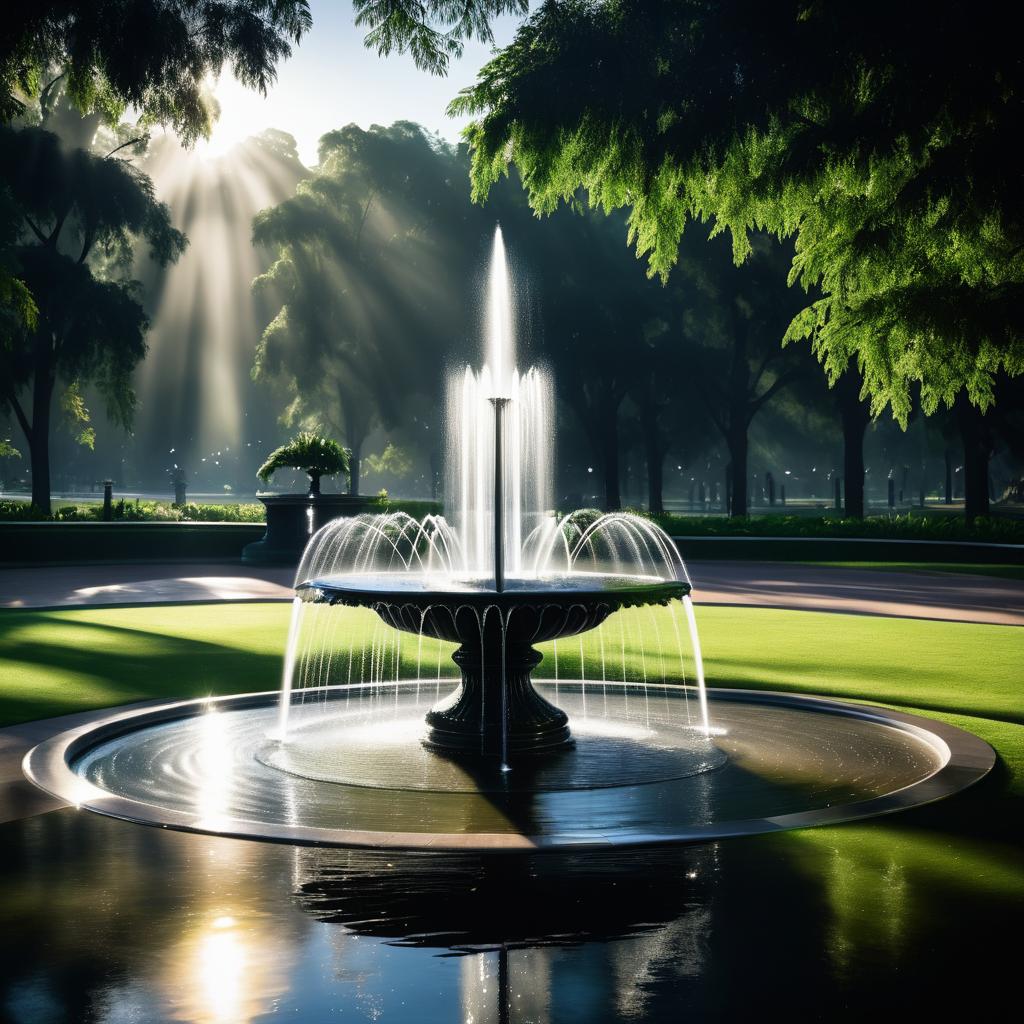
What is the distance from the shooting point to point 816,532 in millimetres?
37531

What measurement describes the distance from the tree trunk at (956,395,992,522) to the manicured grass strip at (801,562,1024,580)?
947 centimetres

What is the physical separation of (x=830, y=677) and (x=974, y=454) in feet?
105

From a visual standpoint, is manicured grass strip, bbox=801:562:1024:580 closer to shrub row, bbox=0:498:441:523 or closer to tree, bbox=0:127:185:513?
shrub row, bbox=0:498:441:523

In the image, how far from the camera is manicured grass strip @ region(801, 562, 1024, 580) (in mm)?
30333

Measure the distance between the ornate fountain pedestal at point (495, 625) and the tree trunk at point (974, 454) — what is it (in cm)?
3440

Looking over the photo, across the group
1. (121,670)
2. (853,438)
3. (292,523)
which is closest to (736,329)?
(853,438)

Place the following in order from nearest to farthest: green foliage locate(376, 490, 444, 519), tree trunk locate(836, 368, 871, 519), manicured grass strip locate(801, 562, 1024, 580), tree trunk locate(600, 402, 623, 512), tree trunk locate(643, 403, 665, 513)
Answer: manicured grass strip locate(801, 562, 1024, 580) → green foliage locate(376, 490, 444, 519) → tree trunk locate(836, 368, 871, 519) → tree trunk locate(600, 402, 623, 512) → tree trunk locate(643, 403, 665, 513)

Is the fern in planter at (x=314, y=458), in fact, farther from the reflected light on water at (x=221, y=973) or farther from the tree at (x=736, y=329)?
the reflected light on water at (x=221, y=973)

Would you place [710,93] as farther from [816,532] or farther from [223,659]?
[816,532]

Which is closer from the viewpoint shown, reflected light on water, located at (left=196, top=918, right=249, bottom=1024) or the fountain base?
Result: reflected light on water, located at (left=196, top=918, right=249, bottom=1024)

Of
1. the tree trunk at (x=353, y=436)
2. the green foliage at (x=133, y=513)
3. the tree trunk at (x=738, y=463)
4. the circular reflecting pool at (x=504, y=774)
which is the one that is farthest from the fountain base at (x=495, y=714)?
the tree trunk at (x=353, y=436)

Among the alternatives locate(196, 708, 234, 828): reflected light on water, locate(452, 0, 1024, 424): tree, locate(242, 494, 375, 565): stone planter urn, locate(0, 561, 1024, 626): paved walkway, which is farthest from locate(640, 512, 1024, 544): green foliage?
locate(196, 708, 234, 828): reflected light on water

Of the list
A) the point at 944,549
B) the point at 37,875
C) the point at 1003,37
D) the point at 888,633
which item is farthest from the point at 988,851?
the point at 944,549

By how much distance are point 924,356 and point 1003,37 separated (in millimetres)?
3875
